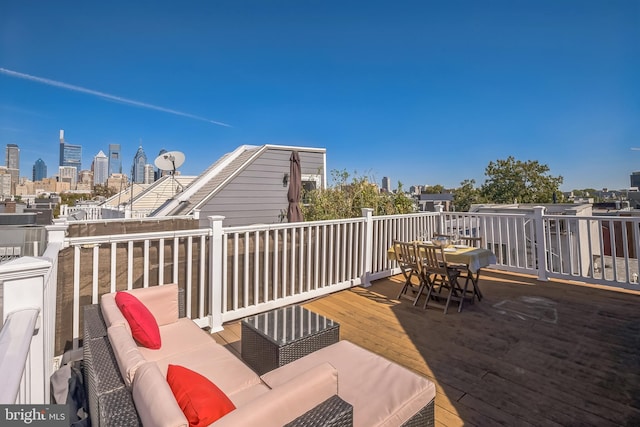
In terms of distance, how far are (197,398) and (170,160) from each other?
30.1 ft

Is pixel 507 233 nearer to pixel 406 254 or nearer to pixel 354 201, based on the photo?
pixel 406 254

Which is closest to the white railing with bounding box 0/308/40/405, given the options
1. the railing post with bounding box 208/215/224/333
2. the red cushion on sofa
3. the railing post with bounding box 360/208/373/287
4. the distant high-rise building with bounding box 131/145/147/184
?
the red cushion on sofa

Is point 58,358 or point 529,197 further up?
point 529,197

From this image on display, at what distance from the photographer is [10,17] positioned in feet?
32.9

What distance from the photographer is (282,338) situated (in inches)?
89.5

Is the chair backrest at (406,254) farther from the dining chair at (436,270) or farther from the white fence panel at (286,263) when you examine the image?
the white fence panel at (286,263)

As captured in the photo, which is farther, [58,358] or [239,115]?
[239,115]

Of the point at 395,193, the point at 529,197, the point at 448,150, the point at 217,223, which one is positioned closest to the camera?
the point at 217,223

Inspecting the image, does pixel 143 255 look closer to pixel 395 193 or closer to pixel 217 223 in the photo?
pixel 217 223

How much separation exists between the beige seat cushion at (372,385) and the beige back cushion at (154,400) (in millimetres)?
718

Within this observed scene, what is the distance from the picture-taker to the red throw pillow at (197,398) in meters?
1.07

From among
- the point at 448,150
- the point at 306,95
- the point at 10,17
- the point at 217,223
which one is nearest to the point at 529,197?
the point at 448,150

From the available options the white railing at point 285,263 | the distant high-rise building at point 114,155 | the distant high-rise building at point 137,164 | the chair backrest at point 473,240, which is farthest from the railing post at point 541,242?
the distant high-rise building at point 114,155

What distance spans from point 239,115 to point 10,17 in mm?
9717
